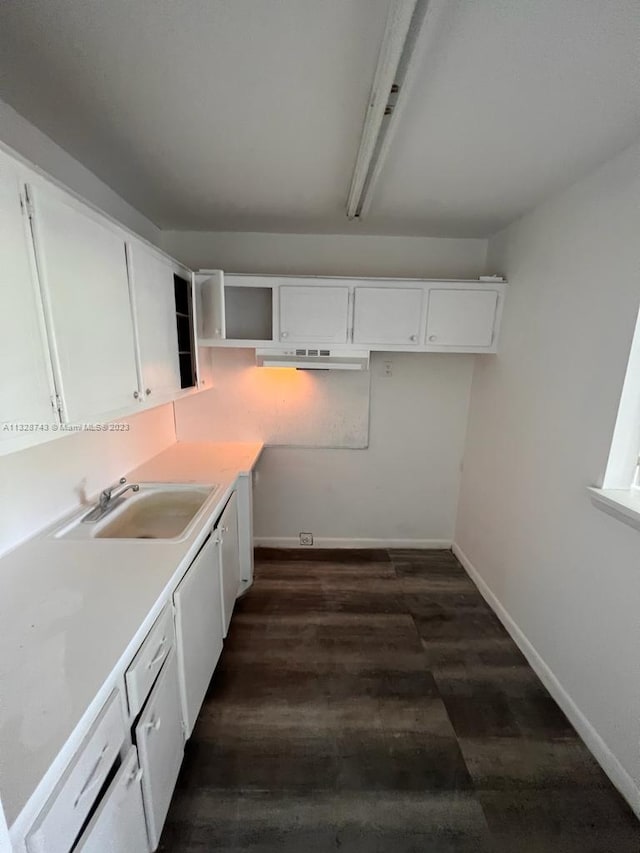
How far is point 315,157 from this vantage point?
5.19 feet

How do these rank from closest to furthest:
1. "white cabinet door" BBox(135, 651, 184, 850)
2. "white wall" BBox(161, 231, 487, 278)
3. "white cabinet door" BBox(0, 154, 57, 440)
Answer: "white cabinet door" BBox(0, 154, 57, 440), "white cabinet door" BBox(135, 651, 184, 850), "white wall" BBox(161, 231, 487, 278)

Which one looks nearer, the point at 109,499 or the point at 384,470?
the point at 109,499

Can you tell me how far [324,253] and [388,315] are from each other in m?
0.78

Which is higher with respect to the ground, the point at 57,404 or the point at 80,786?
the point at 57,404

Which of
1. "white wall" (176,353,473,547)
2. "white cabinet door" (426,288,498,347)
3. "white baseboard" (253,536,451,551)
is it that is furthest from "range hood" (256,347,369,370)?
"white baseboard" (253,536,451,551)

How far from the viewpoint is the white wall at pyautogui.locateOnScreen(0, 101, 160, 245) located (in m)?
1.30

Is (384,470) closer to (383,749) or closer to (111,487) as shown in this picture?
(383,749)

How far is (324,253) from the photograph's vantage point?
2.66 meters

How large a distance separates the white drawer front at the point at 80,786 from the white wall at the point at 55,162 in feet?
5.01

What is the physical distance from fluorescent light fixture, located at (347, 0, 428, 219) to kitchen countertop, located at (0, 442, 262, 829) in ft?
5.77

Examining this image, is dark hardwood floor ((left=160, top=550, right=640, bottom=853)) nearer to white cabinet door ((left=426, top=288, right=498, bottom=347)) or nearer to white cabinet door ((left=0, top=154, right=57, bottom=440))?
white cabinet door ((left=0, top=154, right=57, bottom=440))

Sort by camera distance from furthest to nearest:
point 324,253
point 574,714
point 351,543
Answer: point 351,543 → point 324,253 → point 574,714

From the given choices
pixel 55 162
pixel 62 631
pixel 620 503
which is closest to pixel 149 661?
pixel 62 631

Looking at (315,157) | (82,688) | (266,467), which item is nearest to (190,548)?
(82,688)
